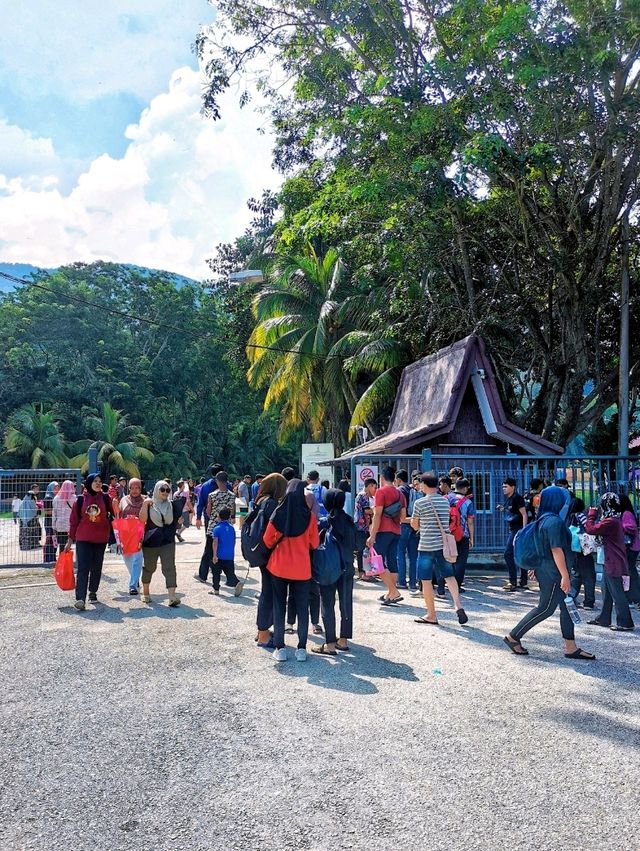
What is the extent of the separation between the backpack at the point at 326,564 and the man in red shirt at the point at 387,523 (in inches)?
104

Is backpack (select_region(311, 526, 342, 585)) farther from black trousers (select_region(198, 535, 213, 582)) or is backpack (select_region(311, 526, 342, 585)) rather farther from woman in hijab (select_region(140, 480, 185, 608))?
black trousers (select_region(198, 535, 213, 582))

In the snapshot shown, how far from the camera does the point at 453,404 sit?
16.5 m

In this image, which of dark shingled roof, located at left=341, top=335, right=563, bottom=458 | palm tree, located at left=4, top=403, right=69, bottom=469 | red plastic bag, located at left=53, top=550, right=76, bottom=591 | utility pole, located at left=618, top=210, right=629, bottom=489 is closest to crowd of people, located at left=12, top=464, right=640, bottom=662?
red plastic bag, located at left=53, top=550, right=76, bottom=591

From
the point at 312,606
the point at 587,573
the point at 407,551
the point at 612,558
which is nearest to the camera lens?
the point at 312,606

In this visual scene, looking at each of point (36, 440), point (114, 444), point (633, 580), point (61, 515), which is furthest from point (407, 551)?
point (114, 444)

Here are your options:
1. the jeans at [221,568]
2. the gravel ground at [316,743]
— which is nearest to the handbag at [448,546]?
the gravel ground at [316,743]

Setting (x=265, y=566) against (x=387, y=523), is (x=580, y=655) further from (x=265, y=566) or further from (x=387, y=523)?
(x=387, y=523)

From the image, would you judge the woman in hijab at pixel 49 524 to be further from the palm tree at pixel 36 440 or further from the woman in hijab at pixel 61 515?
the palm tree at pixel 36 440

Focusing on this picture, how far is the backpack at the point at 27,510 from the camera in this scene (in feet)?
42.5

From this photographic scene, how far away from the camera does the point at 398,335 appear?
76.7ft

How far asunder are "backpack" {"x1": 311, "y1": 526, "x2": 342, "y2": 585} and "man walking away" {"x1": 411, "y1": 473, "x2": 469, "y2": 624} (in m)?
1.66

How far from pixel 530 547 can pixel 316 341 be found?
65.7 ft

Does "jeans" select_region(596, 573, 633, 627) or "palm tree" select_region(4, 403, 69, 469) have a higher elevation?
"palm tree" select_region(4, 403, 69, 469)

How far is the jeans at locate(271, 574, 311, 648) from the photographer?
6758 mm
